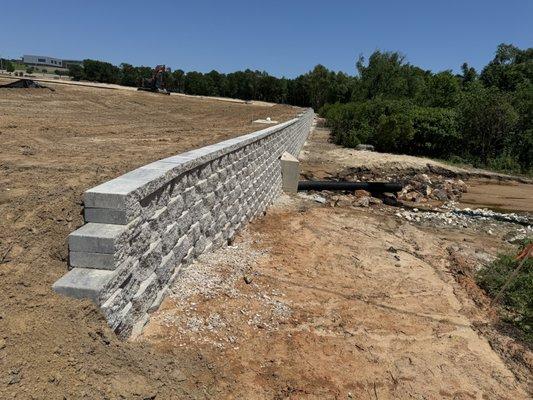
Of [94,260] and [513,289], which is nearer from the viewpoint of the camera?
[94,260]

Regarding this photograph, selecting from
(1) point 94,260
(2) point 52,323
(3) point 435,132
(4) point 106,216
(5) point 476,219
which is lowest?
(5) point 476,219

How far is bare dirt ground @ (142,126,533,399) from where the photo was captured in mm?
3957

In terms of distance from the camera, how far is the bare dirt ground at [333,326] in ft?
13.0

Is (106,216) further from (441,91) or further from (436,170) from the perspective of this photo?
(441,91)

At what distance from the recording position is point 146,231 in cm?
387

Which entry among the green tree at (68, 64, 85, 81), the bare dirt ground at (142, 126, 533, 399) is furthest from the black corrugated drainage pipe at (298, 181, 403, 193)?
the green tree at (68, 64, 85, 81)

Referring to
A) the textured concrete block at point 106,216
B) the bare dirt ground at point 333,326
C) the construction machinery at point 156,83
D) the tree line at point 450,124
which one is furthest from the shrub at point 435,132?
the construction machinery at point 156,83

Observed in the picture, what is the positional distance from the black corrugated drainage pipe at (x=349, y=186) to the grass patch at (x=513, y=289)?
20.0ft

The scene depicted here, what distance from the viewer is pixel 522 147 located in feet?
76.7

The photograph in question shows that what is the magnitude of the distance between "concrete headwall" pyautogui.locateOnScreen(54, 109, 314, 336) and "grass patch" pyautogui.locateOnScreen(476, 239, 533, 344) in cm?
453

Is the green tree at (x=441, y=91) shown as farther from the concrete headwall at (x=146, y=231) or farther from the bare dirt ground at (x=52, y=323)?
the bare dirt ground at (x=52, y=323)

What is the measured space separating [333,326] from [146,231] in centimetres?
261

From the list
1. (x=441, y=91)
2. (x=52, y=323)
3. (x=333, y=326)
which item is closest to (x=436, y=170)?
(x=441, y=91)

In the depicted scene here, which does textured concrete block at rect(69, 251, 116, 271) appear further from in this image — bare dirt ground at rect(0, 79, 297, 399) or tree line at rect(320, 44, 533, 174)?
tree line at rect(320, 44, 533, 174)
